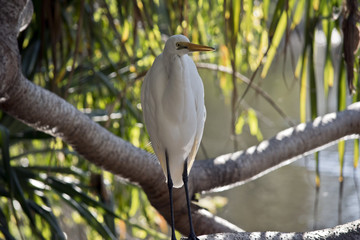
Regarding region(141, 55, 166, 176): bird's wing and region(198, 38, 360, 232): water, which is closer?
region(141, 55, 166, 176): bird's wing

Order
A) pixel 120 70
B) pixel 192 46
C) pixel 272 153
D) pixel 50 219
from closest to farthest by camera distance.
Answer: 1. pixel 192 46
2. pixel 272 153
3. pixel 50 219
4. pixel 120 70

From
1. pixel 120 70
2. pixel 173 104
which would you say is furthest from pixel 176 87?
Result: pixel 120 70

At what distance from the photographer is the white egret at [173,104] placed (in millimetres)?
628

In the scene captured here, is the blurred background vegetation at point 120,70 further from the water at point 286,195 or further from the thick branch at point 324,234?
the water at point 286,195

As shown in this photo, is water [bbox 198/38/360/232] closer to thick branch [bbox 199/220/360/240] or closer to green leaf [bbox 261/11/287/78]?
green leaf [bbox 261/11/287/78]

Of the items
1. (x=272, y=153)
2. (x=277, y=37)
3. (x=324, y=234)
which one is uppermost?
(x=277, y=37)

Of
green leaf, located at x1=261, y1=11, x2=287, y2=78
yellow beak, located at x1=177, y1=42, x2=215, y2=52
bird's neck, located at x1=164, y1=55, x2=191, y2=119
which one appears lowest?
bird's neck, located at x1=164, y1=55, x2=191, y2=119

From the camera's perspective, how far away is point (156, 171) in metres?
0.86

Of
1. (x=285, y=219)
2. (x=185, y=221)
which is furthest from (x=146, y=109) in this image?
(x=285, y=219)

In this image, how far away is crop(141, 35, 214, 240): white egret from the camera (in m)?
0.63

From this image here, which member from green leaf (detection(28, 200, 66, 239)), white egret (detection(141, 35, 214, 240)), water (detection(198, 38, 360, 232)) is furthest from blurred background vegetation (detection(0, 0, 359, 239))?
water (detection(198, 38, 360, 232))

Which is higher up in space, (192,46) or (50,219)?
(192,46)

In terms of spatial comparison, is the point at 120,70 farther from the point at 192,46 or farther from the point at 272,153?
the point at 192,46

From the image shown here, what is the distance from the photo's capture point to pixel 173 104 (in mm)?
644
